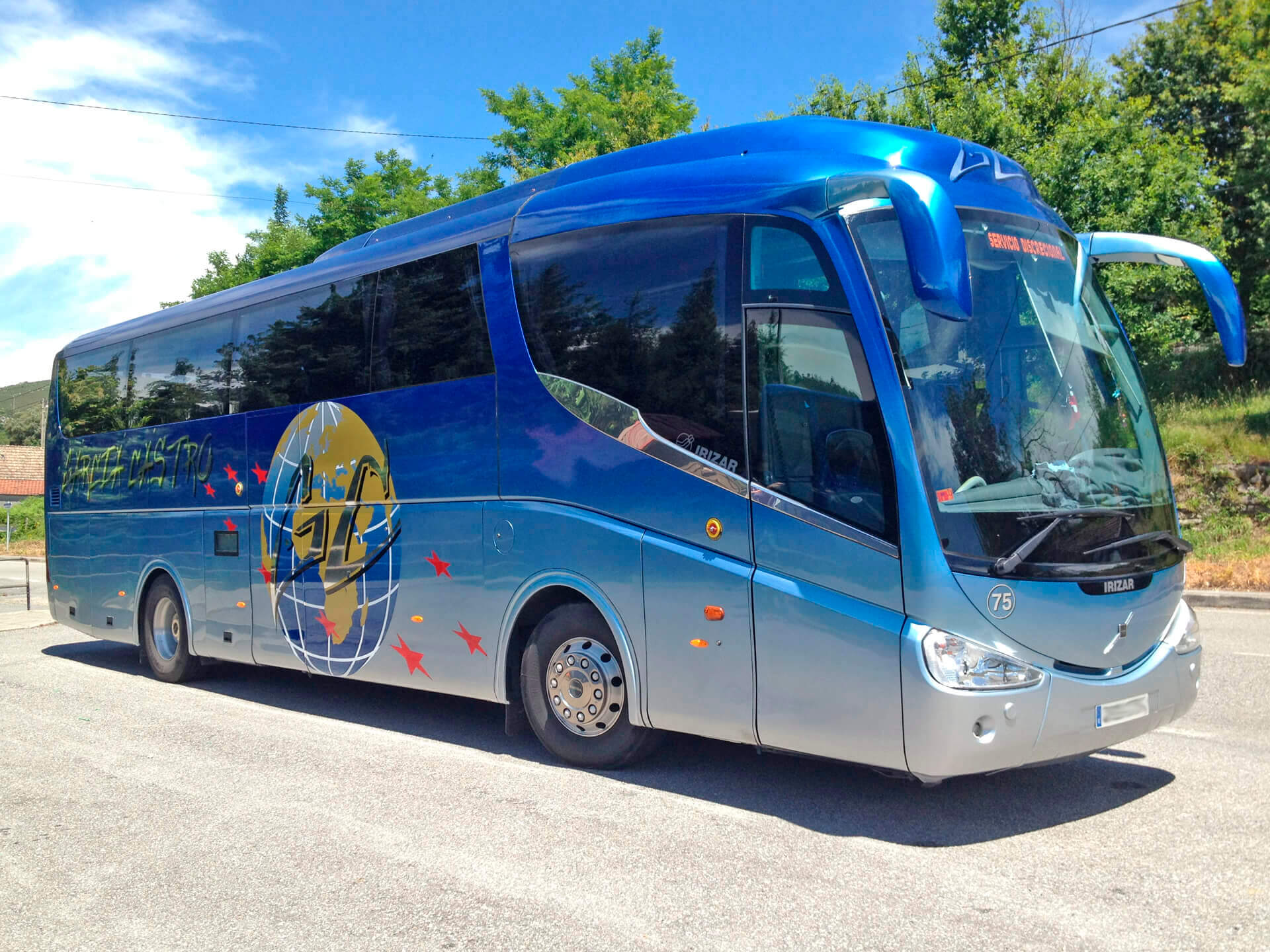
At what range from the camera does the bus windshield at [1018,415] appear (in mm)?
4984

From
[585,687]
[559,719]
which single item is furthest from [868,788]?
[559,719]

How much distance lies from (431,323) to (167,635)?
5.52m

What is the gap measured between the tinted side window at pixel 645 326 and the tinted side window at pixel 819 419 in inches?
6.7

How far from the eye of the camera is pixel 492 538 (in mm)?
7098

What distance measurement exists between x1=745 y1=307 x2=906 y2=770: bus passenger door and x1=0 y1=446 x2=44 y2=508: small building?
9258cm

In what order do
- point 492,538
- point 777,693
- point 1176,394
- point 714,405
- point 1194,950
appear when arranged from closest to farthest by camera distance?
point 1194,950, point 777,693, point 714,405, point 492,538, point 1176,394

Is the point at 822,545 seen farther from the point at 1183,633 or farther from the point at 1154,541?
the point at 1183,633

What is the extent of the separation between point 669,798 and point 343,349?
4654 mm

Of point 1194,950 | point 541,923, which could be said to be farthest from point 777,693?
point 1194,950

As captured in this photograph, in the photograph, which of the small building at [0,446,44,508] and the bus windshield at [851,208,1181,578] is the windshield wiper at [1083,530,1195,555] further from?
the small building at [0,446,44,508]

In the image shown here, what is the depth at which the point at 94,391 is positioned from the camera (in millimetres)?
12281

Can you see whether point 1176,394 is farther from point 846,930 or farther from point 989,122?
point 846,930

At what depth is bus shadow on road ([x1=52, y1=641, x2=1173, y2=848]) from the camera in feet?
17.1

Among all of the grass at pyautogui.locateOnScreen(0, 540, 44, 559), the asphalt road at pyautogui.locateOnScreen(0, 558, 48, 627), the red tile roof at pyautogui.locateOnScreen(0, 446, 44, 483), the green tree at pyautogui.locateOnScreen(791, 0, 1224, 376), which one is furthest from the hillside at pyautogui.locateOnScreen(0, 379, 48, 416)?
the green tree at pyautogui.locateOnScreen(791, 0, 1224, 376)
